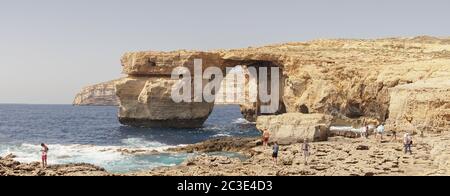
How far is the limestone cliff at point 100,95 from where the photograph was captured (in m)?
184

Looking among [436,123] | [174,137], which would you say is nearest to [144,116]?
[174,137]

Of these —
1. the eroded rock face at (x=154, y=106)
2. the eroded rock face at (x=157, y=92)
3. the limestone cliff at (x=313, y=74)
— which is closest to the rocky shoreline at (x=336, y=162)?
the limestone cliff at (x=313, y=74)

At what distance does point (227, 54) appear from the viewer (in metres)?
53.0

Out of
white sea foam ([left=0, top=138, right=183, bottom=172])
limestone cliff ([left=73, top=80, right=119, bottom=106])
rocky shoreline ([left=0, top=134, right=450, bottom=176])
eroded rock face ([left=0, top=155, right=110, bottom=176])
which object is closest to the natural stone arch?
white sea foam ([left=0, top=138, right=183, bottom=172])

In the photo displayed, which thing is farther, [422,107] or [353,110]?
[353,110]

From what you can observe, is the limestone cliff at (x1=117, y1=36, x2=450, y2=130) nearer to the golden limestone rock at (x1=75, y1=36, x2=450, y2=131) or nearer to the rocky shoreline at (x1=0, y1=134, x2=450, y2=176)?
the golden limestone rock at (x1=75, y1=36, x2=450, y2=131)

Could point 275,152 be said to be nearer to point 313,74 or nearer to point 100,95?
point 313,74

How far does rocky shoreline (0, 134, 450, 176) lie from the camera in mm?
18844

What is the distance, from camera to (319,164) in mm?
21750

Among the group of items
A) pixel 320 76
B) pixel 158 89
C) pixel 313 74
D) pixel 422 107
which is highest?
pixel 313 74

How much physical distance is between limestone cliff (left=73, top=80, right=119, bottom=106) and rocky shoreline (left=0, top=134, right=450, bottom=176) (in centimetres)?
15982

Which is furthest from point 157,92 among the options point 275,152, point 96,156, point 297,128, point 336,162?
point 336,162

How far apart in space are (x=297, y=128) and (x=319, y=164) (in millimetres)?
9596
